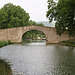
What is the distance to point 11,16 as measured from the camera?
5400cm

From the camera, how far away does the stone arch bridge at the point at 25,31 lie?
46.2 meters

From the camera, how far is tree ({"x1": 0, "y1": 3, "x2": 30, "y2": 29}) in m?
53.8

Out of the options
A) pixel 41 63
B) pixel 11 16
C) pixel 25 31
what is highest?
pixel 11 16

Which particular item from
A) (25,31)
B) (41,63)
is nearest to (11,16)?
(25,31)

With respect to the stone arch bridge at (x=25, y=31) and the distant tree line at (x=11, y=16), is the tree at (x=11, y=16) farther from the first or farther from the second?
the stone arch bridge at (x=25, y=31)

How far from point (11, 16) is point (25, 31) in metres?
9.67

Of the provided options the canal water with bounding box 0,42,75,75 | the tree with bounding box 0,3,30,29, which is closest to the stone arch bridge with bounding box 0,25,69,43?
the tree with bounding box 0,3,30,29

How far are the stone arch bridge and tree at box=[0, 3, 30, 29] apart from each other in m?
5.54

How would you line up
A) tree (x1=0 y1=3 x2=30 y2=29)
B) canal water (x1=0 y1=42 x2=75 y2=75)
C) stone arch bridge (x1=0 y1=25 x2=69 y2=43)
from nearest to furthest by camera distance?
canal water (x1=0 y1=42 x2=75 y2=75), stone arch bridge (x1=0 y1=25 x2=69 y2=43), tree (x1=0 y1=3 x2=30 y2=29)

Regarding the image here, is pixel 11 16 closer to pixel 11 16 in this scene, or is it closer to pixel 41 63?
pixel 11 16

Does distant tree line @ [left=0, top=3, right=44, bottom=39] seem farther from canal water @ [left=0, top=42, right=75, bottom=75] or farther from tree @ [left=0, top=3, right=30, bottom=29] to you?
canal water @ [left=0, top=42, right=75, bottom=75]

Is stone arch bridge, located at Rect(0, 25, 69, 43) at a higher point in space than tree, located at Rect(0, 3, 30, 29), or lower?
lower

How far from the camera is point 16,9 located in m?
56.1

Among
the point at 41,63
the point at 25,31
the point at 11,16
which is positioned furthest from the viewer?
the point at 11,16
